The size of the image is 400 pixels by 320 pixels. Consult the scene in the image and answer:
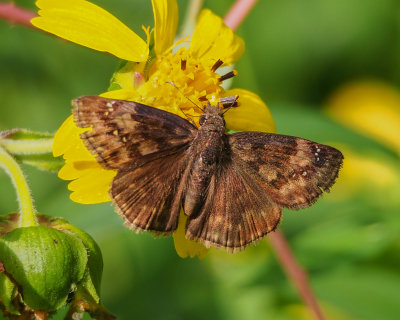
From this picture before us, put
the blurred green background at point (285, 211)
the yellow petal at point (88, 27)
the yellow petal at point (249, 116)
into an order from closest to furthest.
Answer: the yellow petal at point (88, 27) → the yellow petal at point (249, 116) → the blurred green background at point (285, 211)

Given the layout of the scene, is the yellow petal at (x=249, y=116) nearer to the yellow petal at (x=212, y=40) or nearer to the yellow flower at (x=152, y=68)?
the yellow flower at (x=152, y=68)

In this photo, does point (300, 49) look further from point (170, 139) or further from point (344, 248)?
point (170, 139)

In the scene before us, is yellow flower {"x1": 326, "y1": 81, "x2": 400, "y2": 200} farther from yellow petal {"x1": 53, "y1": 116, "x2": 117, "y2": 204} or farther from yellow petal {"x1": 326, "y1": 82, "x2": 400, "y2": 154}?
yellow petal {"x1": 53, "y1": 116, "x2": 117, "y2": 204}

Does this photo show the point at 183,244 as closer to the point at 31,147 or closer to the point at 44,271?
Result: the point at 44,271

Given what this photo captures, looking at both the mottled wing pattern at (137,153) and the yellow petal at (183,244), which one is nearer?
the mottled wing pattern at (137,153)

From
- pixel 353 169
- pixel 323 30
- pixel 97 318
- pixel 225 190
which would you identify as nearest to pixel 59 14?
pixel 225 190

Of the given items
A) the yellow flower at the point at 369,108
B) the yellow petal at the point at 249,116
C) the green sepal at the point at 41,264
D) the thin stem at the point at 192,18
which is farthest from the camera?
the yellow flower at the point at 369,108

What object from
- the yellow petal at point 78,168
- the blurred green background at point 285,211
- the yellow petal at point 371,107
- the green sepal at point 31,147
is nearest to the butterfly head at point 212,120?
the yellow petal at point 78,168
